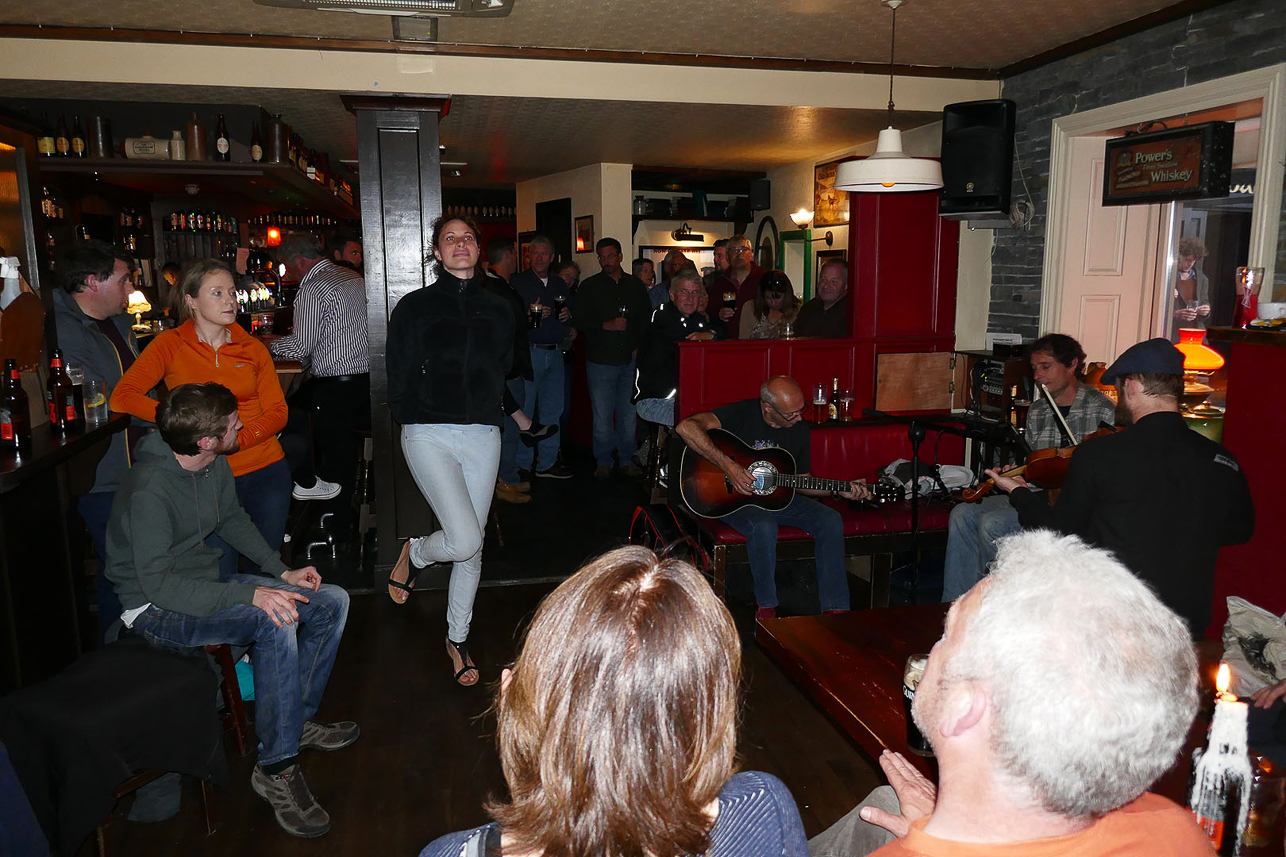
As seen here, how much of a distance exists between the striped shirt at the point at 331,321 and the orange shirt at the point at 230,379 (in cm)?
135

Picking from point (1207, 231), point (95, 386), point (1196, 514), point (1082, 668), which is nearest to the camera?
point (1082, 668)

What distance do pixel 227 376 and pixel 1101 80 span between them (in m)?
4.63

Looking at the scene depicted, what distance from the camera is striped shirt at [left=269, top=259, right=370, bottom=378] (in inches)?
195

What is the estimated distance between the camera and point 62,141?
590cm

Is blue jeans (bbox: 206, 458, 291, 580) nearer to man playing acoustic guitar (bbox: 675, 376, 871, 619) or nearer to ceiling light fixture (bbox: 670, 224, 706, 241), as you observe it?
man playing acoustic guitar (bbox: 675, 376, 871, 619)

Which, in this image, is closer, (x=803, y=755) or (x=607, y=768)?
(x=607, y=768)

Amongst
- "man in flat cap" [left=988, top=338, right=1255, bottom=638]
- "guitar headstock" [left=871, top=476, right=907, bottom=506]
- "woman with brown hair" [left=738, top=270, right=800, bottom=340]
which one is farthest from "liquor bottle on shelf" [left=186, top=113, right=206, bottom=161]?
"man in flat cap" [left=988, top=338, right=1255, bottom=638]

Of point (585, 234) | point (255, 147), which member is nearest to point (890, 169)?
point (255, 147)

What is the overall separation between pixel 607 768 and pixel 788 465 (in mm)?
3292

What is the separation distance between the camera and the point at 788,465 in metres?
4.20

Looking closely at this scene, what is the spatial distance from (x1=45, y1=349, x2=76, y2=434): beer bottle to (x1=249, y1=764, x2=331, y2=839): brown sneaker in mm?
1434

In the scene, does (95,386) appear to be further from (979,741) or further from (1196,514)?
(1196,514)

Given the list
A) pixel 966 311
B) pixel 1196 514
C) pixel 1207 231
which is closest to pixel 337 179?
pixel 966 311

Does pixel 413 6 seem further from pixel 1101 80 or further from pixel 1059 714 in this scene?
pixel 1101 80
